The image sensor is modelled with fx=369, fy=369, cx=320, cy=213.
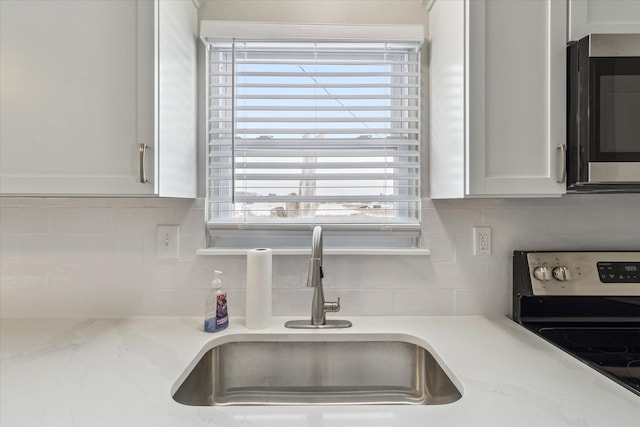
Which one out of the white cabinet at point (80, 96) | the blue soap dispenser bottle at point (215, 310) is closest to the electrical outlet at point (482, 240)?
the blue soap dispenser bottle at point (215, 310)

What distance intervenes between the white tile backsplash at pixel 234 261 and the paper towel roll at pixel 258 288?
0.14 metres

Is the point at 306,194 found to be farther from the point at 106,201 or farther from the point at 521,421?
the point at 521,421

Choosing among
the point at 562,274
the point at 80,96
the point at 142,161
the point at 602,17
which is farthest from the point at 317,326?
the point at 602,17

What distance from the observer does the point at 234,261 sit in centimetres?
138

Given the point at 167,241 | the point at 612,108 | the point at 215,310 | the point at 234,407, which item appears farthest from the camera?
the point at 167,241

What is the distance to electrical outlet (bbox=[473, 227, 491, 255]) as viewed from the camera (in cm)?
138

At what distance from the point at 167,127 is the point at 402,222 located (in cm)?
88

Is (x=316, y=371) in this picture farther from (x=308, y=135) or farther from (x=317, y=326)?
(x=308, y=135)

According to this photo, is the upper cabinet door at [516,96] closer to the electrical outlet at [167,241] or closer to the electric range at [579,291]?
the electric range at [579,291]

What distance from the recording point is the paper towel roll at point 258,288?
1221 mm

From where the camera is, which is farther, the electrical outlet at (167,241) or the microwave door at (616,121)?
the electrical outlet at (167,241)

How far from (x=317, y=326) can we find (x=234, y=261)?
0.39 meters

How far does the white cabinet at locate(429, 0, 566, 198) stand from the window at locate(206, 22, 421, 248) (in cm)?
35

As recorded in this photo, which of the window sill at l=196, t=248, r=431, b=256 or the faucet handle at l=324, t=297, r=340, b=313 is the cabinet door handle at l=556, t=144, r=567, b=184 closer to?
the window sill at l=196, t=248, r=431, b=256
